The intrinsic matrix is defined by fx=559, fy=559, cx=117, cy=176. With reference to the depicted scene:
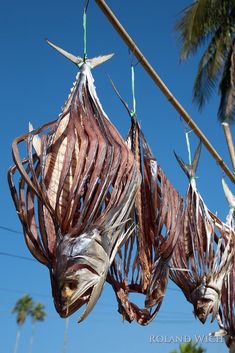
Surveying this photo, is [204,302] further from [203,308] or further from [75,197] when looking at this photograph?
[75,197]

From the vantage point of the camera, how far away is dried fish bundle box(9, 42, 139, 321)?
2084mm

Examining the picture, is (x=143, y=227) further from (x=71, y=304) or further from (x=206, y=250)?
(x=71, y=304)

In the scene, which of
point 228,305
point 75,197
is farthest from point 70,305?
point 228,305

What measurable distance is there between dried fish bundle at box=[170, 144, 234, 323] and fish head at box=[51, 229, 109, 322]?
1253mm

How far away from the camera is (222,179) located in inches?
184

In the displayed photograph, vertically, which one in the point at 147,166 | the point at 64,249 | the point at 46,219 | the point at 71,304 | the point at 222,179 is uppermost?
the point at 222,179

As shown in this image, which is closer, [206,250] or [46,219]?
[46,219]

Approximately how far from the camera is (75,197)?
2.19 m

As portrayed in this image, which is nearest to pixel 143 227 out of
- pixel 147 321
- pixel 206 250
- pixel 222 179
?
pixel 147 321

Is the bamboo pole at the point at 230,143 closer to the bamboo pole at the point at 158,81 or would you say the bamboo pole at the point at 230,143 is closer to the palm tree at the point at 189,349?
the bamboo pole at the point at 158,81

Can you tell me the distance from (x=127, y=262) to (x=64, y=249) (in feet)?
3.06

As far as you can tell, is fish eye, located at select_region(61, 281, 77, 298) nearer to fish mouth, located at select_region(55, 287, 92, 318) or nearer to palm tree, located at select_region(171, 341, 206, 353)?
fish mouth, located at select_region(55, 287, 92, 318)

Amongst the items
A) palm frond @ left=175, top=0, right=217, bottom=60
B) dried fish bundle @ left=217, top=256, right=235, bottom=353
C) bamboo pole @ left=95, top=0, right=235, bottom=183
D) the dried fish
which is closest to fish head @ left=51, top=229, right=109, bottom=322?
the dried fish

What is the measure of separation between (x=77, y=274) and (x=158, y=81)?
2.11m
